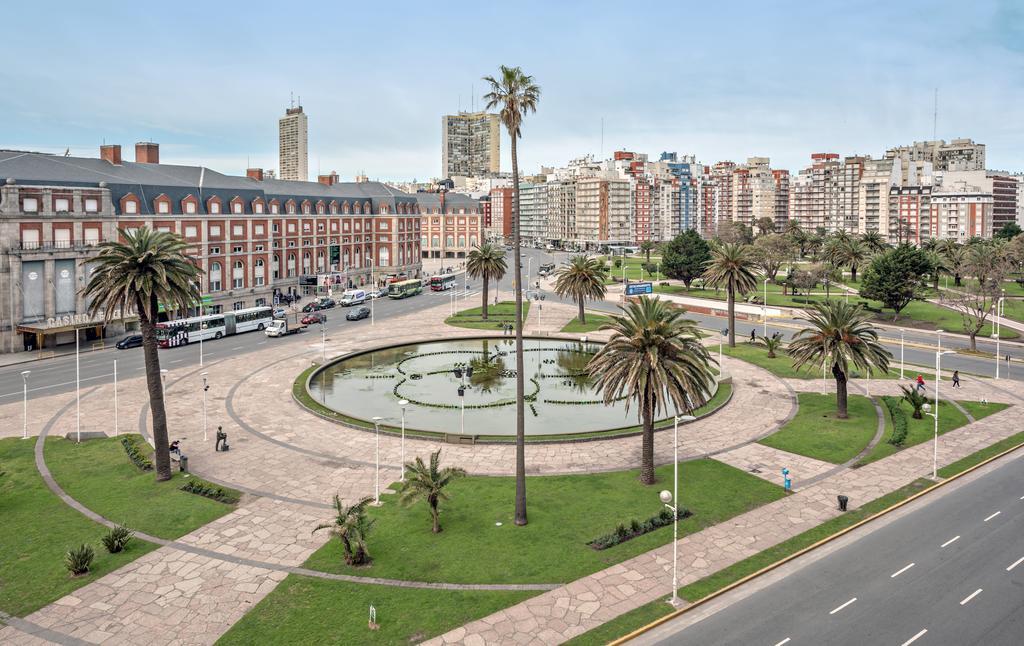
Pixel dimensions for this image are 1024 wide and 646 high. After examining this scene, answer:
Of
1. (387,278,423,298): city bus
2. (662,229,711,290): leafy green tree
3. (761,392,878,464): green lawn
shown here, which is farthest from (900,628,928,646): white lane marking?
(387,278,423,298): city bus

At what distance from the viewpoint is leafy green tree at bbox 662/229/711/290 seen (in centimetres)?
12562

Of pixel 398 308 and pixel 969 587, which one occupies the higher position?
pixel 398 308

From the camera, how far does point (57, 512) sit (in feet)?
111

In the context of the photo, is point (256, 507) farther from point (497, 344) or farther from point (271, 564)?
point (497, 344)

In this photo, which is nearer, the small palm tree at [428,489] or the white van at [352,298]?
the small palm tree at [428,489]

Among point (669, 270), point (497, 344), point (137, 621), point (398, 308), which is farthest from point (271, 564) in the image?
point (669, 270)

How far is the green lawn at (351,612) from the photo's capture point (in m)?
23.6

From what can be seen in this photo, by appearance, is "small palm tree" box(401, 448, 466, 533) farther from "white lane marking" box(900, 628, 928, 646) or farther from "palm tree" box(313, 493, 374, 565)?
"white lane marking" box(900, 628, 928, 646)

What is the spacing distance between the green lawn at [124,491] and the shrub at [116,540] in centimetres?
165

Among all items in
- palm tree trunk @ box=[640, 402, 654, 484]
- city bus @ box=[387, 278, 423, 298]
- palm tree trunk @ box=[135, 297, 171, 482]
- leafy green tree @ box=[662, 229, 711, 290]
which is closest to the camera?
palm tree trunk @ box=[640, 402, 654, 484]

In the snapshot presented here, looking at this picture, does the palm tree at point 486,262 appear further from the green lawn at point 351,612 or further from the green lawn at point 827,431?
the green lawn at point 351,612

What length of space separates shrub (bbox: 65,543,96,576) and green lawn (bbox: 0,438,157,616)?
31cm

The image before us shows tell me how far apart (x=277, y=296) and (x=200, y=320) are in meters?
30.2

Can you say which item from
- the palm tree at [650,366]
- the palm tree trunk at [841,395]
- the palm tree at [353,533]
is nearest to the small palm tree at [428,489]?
the palm tree at [353,533]
